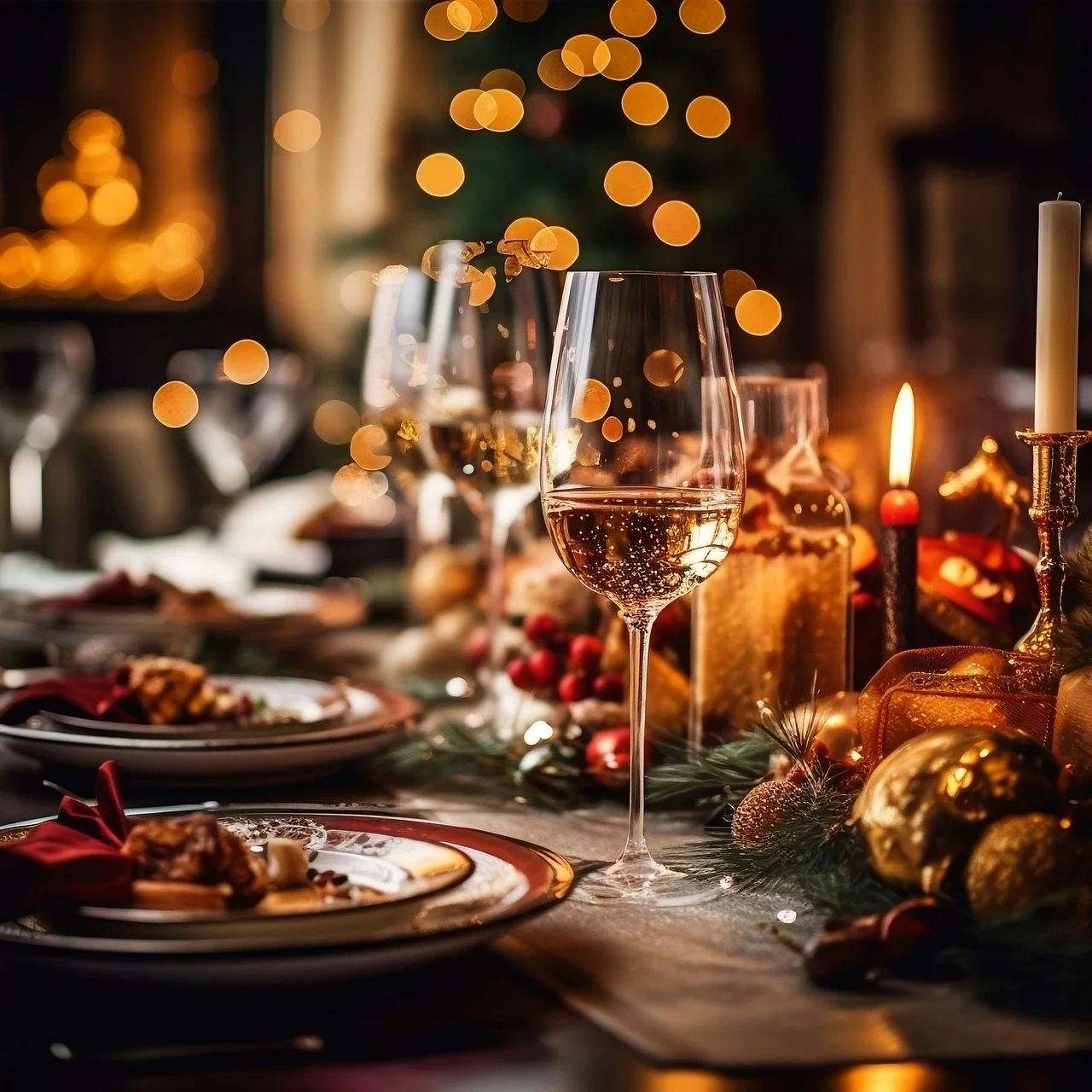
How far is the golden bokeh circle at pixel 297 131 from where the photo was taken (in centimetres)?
648

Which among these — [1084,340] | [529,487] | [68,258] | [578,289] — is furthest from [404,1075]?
[68,258]

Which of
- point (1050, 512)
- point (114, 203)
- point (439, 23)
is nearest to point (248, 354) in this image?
point (114, 203)

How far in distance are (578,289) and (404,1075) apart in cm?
43

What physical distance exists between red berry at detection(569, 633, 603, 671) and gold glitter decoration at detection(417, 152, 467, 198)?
14.0 feet

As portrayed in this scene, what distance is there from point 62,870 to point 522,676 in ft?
1.88

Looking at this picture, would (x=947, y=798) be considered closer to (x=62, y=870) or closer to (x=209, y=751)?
(x=62, y=870)

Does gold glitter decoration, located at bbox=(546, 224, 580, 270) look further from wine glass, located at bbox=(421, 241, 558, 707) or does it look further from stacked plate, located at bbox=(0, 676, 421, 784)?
stacked plate, located at bbox=(0, 676, 421, 784)

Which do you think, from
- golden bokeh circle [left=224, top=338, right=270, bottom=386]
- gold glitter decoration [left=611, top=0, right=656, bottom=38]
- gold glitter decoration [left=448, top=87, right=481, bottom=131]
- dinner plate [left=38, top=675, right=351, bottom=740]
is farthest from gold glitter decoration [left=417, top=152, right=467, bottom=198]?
dinner plate [left=38, top=675, right=351, bottom=740]

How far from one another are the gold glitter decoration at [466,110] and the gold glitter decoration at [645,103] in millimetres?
495

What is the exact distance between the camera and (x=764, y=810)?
2.68 ft

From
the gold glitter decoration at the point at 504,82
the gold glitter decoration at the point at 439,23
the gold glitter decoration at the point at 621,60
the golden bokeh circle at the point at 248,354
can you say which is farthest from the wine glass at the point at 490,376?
the golden bokeh circle at the point at 248,354

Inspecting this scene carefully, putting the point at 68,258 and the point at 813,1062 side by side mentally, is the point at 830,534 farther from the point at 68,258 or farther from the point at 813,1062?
the point at 68,258

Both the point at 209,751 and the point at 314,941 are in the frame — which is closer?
the point at 314,941

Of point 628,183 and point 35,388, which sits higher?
point 628,183
